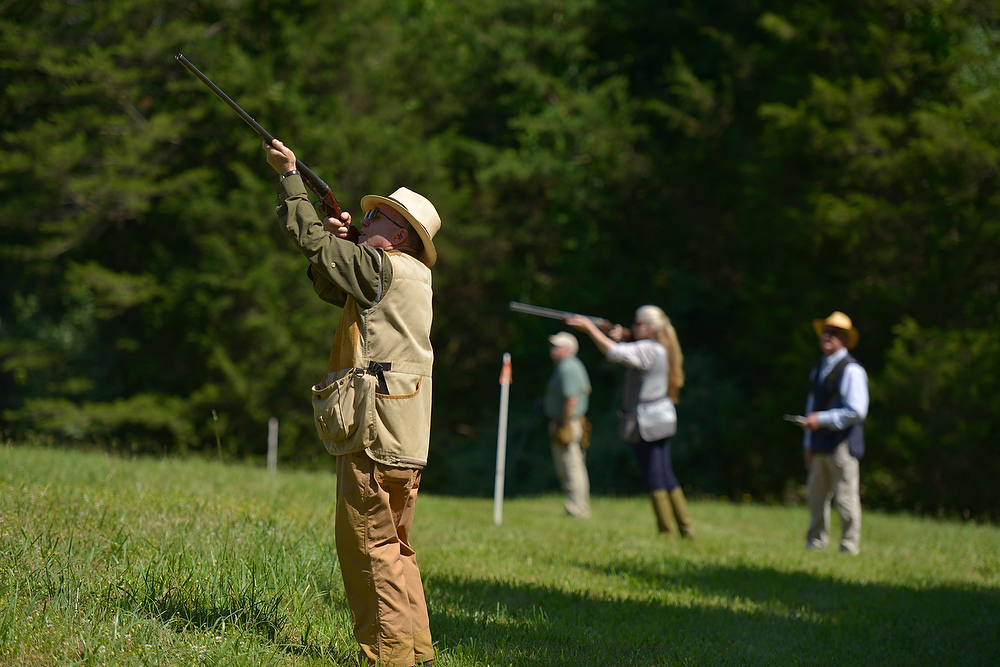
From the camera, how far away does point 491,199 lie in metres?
22.5

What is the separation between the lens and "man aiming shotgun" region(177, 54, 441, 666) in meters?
3.85

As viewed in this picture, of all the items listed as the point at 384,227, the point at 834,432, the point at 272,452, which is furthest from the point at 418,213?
the point at 272,452

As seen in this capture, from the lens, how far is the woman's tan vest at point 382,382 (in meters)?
3.88

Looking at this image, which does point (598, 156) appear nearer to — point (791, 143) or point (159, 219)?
point (791, 143)

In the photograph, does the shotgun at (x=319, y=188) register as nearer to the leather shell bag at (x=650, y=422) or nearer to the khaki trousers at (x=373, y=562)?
the khaki trousers at (x=373, y=562)

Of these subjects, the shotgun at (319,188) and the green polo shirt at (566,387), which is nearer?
the shotgun at (319,188)

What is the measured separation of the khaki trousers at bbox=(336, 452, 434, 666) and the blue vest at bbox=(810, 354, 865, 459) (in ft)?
18.6

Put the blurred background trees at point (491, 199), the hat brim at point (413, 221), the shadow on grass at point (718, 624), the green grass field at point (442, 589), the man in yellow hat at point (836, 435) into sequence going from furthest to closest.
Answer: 1. the blurred background trees at point (491, 199)
2. the man in yellow hat at point (836, 435)
3. the shadow on grass at point (718, 624)
4. the green grass field at point (442, 589)
5. the hat brim at point (413, 221)

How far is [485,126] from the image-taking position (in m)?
24.0

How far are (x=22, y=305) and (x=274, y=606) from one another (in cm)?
2096

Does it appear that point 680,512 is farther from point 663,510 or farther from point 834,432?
point 834,432

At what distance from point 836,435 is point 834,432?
3 centimetres

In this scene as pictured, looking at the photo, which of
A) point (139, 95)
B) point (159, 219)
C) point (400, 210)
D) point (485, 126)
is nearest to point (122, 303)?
point (159, 219)

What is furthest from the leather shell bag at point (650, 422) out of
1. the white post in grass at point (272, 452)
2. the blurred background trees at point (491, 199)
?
the blurred background trees at point (491, 199)
